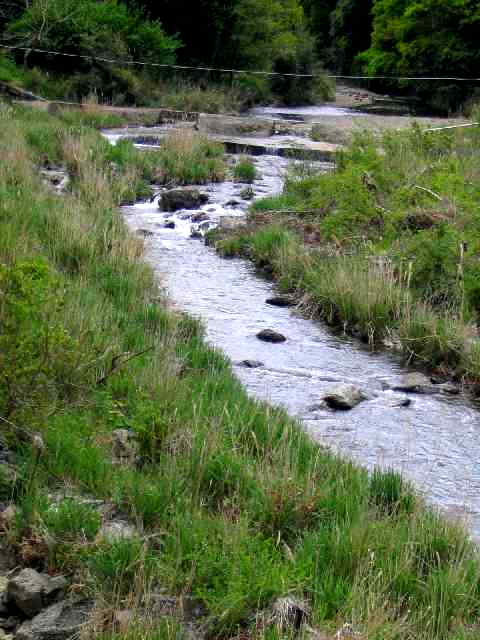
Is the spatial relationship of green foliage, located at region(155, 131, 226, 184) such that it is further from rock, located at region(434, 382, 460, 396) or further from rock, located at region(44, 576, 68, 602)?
rock, located at region(44, 576, 68, 602)

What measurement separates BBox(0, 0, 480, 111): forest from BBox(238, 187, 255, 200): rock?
11213 mm

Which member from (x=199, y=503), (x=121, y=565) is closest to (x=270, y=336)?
(x=199, y=503)

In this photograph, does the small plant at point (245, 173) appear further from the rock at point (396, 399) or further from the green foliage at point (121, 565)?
the green foliage at point (121, 565)

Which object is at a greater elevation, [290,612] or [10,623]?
[290,612]

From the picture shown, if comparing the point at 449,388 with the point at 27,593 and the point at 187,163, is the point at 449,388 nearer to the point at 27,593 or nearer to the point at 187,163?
the point at 27,593

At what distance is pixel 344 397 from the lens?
721cm

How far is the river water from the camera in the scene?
19.8 feet

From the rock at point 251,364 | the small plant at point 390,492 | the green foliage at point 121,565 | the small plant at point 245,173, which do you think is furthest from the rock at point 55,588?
the small plant at point 245,173

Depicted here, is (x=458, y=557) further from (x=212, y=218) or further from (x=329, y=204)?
(x=212, y=218)

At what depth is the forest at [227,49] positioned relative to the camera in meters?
30.1

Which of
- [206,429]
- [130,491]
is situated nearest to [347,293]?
[206,429]

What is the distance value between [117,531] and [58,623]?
578 millimetres

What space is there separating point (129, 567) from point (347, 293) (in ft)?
20.0

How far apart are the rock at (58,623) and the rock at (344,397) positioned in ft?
12.7
